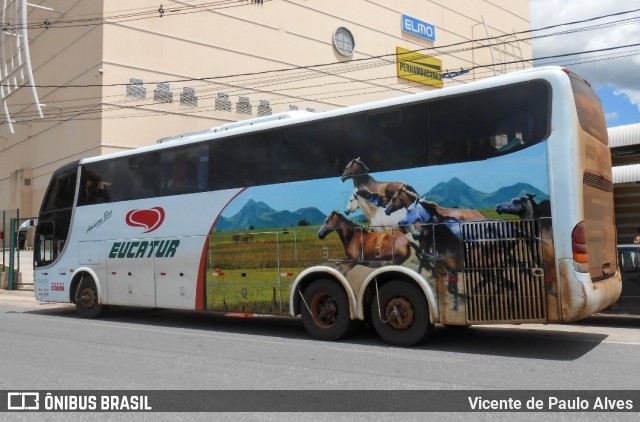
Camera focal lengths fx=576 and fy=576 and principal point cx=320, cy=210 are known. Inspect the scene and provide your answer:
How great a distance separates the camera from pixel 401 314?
29.0ft

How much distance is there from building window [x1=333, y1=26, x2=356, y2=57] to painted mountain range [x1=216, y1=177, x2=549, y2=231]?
3387cm

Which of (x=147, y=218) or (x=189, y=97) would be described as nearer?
(x=147, y=218)

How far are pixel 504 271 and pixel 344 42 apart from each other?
124ft

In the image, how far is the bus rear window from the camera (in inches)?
312

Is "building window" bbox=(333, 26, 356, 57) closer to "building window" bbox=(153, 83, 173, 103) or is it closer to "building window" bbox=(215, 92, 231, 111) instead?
"building window" bbox=(215, 92, 231, 111)

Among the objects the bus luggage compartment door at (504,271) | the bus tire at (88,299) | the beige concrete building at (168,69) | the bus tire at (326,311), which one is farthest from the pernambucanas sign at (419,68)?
the bus luggage compartment door at (504,271)

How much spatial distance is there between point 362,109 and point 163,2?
2705 centimetres

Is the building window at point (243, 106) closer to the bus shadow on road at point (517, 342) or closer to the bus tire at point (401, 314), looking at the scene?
the bus shadow on road at point (517, 342)

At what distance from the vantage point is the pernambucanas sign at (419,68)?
156 feet

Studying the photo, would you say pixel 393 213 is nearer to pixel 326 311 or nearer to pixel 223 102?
pixel 326 311

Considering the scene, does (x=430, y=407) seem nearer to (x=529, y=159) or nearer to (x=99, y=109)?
(x=529, y=159)

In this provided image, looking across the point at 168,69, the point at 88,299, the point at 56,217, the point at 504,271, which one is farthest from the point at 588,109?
the point at 168,69

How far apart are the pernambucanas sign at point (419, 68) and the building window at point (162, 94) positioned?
21.3m

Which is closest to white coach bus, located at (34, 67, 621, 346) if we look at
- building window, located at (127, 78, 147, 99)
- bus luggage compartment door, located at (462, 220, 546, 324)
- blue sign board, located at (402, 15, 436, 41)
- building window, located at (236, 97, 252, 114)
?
bus luggage compartment door, located at (462, 220, 546, 324)
